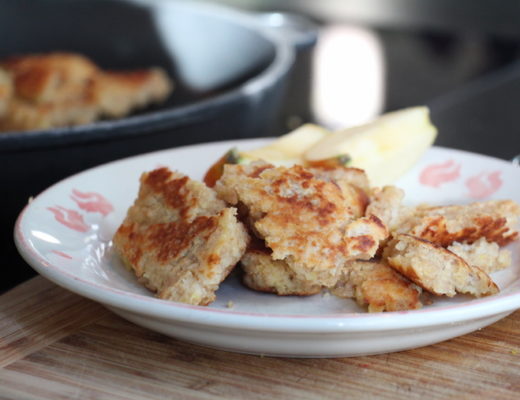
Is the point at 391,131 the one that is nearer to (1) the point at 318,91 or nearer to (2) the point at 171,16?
(2) the point at 171,16

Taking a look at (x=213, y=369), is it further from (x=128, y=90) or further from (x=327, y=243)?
(x=128, y=90)

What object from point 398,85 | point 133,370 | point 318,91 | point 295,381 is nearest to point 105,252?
point 133,370

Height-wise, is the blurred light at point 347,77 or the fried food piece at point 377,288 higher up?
the fried food piece at point 377,288

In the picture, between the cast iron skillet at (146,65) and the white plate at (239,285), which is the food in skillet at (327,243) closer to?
the white plate at (239,285)

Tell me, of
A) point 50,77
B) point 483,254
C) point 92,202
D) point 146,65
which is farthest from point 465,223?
point 146,65

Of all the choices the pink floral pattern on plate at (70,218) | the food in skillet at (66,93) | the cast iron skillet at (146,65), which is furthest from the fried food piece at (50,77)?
the pink floral pattern on plate at (70,218)
